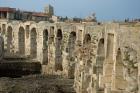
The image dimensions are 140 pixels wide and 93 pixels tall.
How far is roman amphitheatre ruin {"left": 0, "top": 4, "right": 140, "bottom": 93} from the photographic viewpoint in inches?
525

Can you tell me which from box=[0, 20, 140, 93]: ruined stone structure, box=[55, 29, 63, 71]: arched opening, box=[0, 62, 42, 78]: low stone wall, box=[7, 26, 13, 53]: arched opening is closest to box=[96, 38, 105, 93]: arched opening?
box=[0, 20, 140, 93]: ruined stone structure

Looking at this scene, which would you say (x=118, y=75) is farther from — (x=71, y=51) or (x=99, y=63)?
(x=71, y=51)

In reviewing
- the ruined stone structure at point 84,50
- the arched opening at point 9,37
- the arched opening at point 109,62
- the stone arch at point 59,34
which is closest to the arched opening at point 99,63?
the ruined stone structure at point 84,50

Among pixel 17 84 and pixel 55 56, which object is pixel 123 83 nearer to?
pixel 17 84

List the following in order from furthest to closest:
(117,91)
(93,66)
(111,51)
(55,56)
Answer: (55,56)
(93,66)
(111,51)
(117,91)

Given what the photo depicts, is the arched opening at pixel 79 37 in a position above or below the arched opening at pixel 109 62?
above

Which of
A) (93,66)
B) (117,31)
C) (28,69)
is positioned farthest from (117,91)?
(28,69)

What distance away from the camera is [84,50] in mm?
22750

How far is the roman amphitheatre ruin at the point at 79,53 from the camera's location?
13.3 metres

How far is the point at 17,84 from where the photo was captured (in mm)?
24000

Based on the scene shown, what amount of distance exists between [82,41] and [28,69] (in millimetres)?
8509

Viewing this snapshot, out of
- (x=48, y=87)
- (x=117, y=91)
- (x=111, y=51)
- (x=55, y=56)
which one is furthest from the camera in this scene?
(x=55, y=56)

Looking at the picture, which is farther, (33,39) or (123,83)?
(33,39)

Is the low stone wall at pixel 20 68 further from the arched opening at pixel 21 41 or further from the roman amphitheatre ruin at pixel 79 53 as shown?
the arched opening at pixel 21 41
